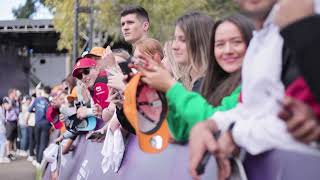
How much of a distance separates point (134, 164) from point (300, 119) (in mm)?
1639

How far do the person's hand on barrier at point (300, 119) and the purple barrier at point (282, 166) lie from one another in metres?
0.24

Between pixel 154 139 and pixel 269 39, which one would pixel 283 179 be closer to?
pixel 269 39

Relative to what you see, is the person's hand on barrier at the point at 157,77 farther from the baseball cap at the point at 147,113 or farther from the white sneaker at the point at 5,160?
the white sneaker at the point at 5,160

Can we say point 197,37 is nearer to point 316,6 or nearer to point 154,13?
point 316,6

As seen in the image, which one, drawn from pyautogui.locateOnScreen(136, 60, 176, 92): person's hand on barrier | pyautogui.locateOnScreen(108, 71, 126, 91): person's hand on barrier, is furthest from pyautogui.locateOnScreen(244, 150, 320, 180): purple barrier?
pyautogui.locateOnScreen(108, 71, 126, 91): person's hand on barrier

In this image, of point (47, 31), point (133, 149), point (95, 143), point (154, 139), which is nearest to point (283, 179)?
point (154, 139)

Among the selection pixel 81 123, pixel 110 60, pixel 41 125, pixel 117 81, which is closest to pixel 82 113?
pixel 81 123

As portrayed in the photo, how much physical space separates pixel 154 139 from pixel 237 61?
16.2 inches

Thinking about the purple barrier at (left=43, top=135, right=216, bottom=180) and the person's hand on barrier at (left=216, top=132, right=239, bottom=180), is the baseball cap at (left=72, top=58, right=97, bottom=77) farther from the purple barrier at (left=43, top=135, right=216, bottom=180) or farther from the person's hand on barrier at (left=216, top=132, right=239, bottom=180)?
the person's hand on barrier at (left=216, top=132, right=239, bottom=180)

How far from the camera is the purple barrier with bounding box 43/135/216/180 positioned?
227 cm

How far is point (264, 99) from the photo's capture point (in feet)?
5.21

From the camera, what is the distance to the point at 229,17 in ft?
7.21

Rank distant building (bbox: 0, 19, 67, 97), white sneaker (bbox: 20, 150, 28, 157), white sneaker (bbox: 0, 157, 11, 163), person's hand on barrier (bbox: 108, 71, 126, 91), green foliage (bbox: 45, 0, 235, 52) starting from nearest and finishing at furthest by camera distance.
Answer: person's hand on barrier (bbox: 108, 71, 126, 91)
white sneaker (bbox: 0, 157, 11, 163)
white sneaker (bbox: 20, 150, 28, 157)
green foliage (bbox: 45, 0, 235, 52)
distant building (bbox: 0, 19, 67, 97)

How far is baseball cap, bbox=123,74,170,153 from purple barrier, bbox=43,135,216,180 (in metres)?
0.13
